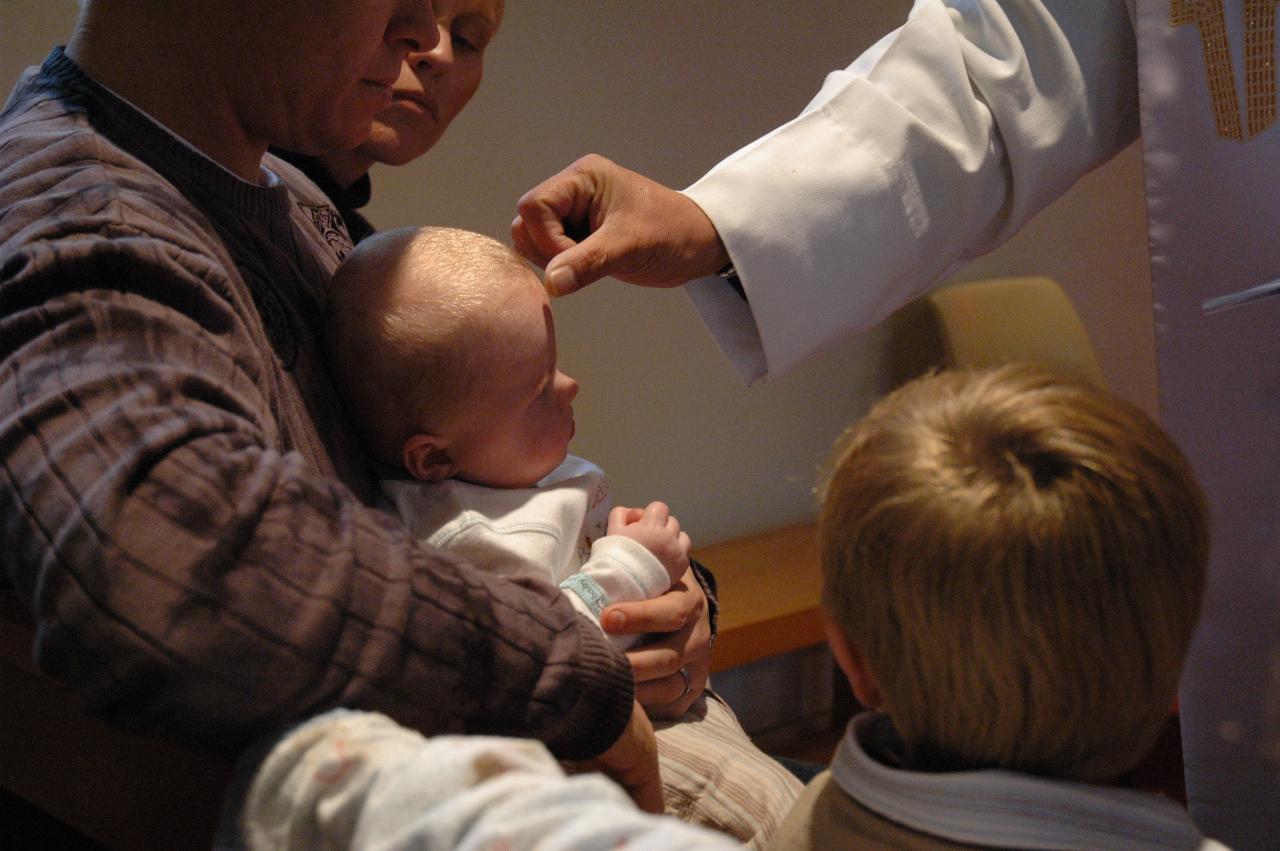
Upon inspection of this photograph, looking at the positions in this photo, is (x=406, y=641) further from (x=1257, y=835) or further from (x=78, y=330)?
(x=1257, y=835)

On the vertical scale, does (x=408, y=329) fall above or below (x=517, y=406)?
above

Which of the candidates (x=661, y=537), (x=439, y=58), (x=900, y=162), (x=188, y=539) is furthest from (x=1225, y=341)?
(x=188, y=539)

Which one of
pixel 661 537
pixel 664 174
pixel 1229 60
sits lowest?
pixel 664 174

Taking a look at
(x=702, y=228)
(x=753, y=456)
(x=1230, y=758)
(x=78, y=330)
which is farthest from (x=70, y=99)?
(x=753, y=456)

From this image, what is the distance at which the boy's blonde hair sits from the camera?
4.50 ft

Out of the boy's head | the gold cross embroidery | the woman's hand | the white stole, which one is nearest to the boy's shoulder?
the boy's head

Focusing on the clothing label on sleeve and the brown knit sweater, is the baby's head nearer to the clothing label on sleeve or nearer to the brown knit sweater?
the clothing label on sleeve

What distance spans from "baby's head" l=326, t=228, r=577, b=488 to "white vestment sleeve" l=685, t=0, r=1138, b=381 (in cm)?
44

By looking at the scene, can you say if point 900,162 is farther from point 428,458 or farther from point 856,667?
point 856,667

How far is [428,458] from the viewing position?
1.48 metres

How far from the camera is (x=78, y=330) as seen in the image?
859 millimetres

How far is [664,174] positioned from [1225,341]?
2133mm

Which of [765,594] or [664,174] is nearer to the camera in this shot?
[765,594]

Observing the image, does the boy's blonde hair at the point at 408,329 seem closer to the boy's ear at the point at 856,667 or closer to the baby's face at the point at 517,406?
the baby's face at the point at 517,406
